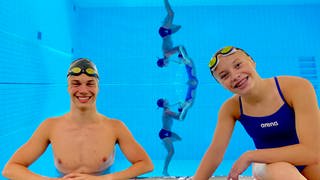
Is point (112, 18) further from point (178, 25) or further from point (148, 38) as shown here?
point (178, 25)

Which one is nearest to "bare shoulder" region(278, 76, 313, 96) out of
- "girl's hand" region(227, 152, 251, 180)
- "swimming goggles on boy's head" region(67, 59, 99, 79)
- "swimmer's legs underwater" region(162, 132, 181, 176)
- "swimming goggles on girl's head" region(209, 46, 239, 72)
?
"swimming goggles on girl's head" region(209, 46, 239, 72)

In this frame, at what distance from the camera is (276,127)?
170 cm

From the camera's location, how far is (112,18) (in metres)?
6.69

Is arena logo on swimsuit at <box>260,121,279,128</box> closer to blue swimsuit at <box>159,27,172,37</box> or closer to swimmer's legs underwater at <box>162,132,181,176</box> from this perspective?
swimmer's legs underwater at <box>162,132,181,176</box>

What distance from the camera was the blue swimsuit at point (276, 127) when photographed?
5.53 feet

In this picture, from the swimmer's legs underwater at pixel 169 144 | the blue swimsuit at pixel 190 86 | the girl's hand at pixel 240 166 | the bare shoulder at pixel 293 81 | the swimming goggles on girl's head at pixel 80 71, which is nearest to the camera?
the girl's hand at pixel 240 166

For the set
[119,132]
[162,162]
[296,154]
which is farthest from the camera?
[162,162]

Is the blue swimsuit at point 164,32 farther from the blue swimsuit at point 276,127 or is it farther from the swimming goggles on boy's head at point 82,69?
the blue swimsuit at point 276,127

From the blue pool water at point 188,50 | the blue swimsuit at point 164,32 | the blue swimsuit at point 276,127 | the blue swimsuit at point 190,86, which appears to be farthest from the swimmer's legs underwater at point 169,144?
the blue swimsuit at point 276,127

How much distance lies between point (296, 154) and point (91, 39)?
19.2ft

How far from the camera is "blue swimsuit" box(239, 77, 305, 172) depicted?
66.4 inches

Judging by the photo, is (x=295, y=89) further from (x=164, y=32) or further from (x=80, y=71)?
(x=164, y=32)

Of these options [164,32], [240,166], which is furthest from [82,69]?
[164,32]

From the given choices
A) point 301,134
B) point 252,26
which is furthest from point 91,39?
point 301,134
